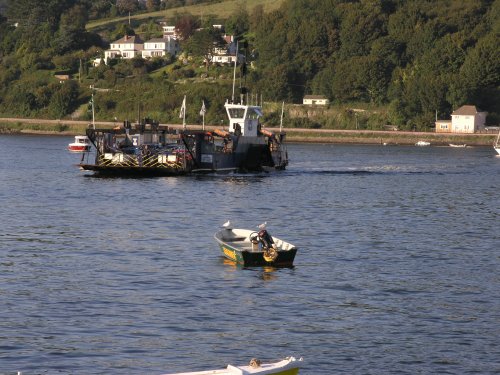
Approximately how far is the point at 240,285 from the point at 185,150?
209ft

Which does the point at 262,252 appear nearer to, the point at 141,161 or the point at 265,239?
the point at 265,239

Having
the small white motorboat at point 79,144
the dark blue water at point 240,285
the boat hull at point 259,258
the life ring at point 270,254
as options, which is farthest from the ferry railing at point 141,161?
the life ring at point 270,254

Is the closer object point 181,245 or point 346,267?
point 346,267

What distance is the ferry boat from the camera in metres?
107

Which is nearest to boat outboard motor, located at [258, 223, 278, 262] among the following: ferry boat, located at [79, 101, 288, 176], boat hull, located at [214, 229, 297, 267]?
boat hull, located at [214, 229, 297, 267]

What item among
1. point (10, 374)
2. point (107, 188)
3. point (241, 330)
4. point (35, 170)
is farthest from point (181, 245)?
point (35, 170)

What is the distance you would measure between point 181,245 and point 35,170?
63.6 meters

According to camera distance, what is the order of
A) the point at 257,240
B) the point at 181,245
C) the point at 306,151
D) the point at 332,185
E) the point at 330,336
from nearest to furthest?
1. the point at 330,336
2. the point at 257,240
3. the point at 181,245
4. the point at 332,185
5. the point at 306,151

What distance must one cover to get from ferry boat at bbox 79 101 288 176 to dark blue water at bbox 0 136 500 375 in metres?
13.6

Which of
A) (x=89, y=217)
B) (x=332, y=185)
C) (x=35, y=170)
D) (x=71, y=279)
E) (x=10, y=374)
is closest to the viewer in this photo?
(x=10, y=374)

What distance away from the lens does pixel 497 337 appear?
3925 centimetres

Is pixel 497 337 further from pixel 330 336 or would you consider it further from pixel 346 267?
pixel 346 267

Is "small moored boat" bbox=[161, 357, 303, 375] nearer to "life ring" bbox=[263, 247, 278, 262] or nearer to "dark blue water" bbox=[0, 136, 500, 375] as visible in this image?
"dark blue water" bbox=[0, 136, 500, 375]

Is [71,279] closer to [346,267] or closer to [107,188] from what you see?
[346,267]
